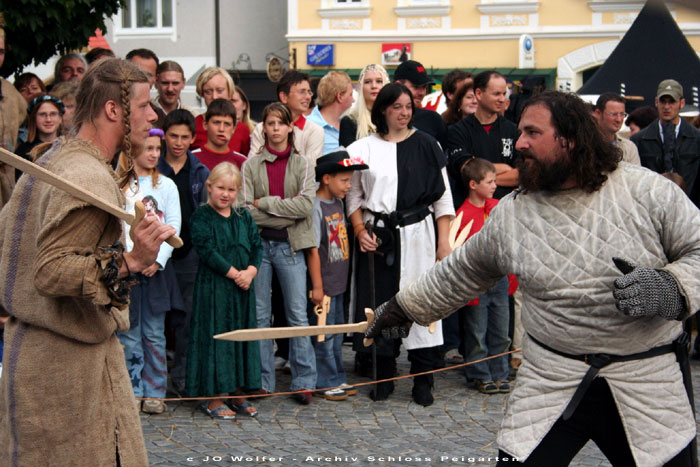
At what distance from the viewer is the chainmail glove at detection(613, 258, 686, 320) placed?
2.93 m

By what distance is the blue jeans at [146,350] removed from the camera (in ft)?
19.6

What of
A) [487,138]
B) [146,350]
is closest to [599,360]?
[146,350]

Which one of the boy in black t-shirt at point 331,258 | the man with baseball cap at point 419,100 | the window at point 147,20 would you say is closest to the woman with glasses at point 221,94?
the boy in black t-shirt at point 331,258

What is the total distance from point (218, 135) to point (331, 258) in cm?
128

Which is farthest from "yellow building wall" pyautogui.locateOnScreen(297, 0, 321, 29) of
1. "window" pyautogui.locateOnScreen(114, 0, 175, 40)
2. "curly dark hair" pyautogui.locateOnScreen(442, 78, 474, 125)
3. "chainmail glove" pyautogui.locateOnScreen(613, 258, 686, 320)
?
"chainmail glove" pyautogui.locateOnScreen(613, 258, 686, 320)

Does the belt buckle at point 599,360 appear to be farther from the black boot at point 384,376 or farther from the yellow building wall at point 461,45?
the yellow building wall at point 461,45

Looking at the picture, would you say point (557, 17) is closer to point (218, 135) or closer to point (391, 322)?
point (218, 135)

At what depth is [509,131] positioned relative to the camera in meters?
7.28

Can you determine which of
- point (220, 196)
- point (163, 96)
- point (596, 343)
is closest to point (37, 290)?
point (596, 343)

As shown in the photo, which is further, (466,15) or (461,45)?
(461,45)

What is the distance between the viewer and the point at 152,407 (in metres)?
5.96

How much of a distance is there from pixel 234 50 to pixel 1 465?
23.7 m

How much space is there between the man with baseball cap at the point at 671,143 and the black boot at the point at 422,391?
3.63 meters

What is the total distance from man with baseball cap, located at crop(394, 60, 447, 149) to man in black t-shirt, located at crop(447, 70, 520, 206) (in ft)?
1.15
